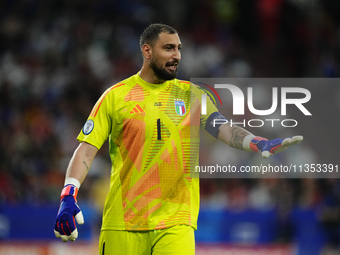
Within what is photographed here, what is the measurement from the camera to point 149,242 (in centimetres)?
382

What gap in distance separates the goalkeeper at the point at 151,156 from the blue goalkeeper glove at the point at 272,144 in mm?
12

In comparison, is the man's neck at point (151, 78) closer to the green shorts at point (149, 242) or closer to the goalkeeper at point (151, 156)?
the goalkeeper at point (151, 156)

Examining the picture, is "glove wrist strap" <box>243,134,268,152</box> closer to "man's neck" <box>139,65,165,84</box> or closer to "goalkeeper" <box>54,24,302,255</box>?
"goalkeeper" <box>54,24,302,255</box>

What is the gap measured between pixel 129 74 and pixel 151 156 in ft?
22.3

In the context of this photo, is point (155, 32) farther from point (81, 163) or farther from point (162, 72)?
point (81, 163)

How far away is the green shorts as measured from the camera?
3.77m

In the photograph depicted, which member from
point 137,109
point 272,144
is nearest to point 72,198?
point 137,109

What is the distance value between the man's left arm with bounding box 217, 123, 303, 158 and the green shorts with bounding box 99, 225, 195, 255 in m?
0.80

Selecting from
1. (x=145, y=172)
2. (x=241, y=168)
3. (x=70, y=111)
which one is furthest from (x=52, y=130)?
(x=145, y=172)

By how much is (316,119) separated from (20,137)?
573 cm

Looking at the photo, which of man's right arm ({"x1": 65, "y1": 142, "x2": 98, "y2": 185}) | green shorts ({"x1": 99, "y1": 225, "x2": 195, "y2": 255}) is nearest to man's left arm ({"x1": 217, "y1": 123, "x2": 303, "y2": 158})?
green shorts ({"x1": 99, "y1": 225, "x2": 195, "y2": 255})

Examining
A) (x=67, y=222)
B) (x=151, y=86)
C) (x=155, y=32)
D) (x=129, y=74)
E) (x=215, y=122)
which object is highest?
(x=129, y=74)

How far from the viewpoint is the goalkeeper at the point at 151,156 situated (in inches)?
150

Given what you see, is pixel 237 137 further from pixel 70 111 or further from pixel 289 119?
pixel 70 111
